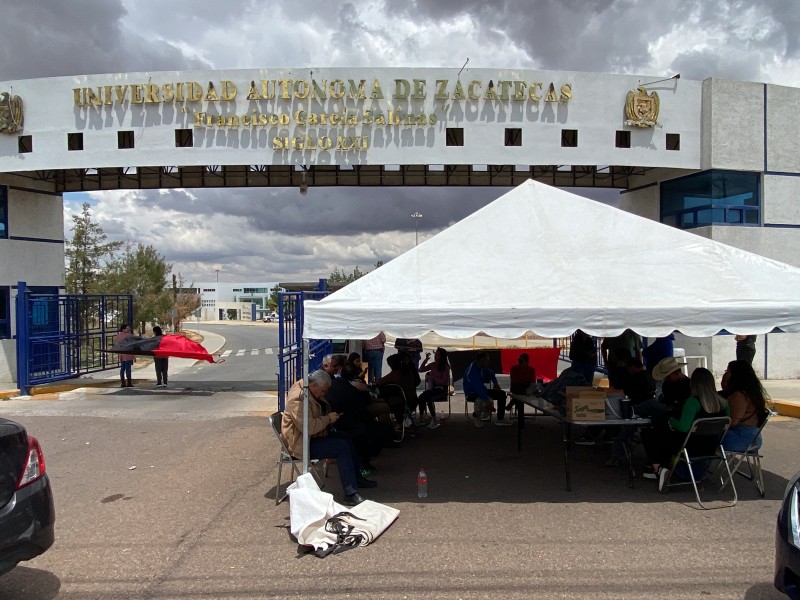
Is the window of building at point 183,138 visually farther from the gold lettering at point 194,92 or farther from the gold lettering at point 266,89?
the gold lettering at point 266,89

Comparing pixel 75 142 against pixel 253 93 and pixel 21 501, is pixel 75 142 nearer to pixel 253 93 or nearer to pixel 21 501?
pixel 253 93

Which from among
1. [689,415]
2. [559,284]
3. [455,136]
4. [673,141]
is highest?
[455,136]

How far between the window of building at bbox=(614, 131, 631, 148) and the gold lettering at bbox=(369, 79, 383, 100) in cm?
585

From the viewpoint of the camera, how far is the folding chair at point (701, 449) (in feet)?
19.5

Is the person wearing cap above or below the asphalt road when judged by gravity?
above

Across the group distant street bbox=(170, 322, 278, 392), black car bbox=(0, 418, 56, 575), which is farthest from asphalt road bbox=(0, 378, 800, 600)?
distant street bbox=(170, 322, 278, 392)

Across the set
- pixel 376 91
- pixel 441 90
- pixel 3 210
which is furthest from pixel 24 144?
pixel 441 90

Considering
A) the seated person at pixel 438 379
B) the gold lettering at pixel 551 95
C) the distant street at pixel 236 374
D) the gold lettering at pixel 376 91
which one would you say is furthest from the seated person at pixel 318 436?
the gold lettering at pixel 551 95

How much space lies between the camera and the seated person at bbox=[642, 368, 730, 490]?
612cm

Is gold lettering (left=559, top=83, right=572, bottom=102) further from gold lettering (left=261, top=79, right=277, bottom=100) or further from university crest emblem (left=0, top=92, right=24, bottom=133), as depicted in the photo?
university crest emblem (left=0, top=92, right=24, bottom=133)

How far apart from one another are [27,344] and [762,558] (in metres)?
13.9

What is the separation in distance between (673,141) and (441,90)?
5819 millimetres

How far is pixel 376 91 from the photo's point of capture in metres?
14.6

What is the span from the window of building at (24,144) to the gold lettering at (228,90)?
5.04 metres
